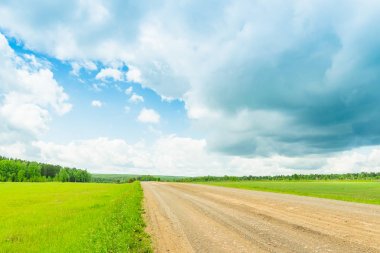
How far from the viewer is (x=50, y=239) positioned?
14.5 m

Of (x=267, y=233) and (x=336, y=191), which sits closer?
(x=267, y=233)

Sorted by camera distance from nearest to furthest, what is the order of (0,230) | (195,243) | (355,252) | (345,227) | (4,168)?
(355,252) → (195,243) → (345,227) → (0,230) → (4,168)

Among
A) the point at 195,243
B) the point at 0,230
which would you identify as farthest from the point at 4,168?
the point at 195,243

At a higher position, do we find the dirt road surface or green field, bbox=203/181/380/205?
green field, bbox=203/181/380/205

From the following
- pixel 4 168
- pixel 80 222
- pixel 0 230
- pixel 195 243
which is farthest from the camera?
pixel 4 168

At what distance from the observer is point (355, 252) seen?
1077 centimetres

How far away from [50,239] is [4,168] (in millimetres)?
170022

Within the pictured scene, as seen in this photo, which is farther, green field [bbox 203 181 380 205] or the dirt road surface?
green field [bbox 203 181 380 205]

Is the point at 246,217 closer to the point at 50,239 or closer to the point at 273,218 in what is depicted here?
the point at 273,218

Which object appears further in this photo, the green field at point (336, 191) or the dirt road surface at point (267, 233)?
the green field at point (336, 191)

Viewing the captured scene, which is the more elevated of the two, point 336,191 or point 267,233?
point 336,191

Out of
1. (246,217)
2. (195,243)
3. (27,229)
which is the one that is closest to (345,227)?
(246,217)

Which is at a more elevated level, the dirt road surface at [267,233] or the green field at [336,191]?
the green field at [336,191]

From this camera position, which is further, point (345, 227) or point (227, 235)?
point (345, 227)
